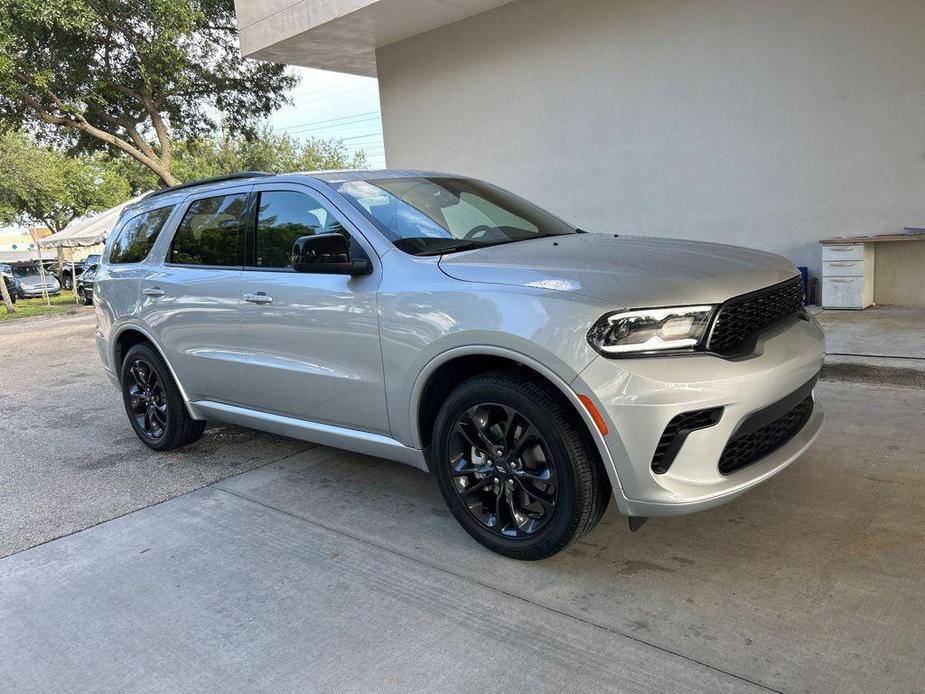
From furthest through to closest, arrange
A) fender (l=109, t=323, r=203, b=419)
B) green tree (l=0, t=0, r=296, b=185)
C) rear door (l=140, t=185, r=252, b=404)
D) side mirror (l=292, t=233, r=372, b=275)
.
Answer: green tree (l=0, t=0, r=296, b=185) → fender (l=109, t=323, r=203, b=419) → rear door (l=140, t=185, r=252, b=404) → side mirror (l=292, t=233, r=372, b=275)

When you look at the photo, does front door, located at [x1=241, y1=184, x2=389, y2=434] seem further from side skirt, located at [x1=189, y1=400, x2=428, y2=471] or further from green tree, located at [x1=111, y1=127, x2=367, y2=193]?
green tree, located at [x1=111, y1=127, x2=367, y2=193]

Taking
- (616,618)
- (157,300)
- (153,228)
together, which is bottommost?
(616,618)

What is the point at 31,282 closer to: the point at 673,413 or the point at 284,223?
the point at 284,223

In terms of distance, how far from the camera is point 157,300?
4.83 metres

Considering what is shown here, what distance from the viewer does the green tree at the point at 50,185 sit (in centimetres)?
3003

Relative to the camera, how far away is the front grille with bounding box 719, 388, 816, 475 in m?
2.77

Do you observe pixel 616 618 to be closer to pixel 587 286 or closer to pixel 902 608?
pixel 902 608

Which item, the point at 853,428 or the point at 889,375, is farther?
the point at 889,375

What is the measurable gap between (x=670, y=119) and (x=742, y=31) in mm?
1287

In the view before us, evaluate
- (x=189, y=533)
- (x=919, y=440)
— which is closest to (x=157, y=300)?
(x=189, y=533)

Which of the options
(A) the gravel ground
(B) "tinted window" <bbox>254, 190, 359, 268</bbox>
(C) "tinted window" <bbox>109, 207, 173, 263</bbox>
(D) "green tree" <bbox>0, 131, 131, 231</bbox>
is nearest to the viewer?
(B) "tinted window" <bbox>254, 190, 359, 268</bbox>

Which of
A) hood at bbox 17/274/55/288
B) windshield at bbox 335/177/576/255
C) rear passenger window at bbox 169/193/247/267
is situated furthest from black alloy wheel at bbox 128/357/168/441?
hood at bbox 17/274/55/288

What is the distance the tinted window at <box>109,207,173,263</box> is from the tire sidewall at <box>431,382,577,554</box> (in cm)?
303

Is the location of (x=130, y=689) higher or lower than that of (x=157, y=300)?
lower
